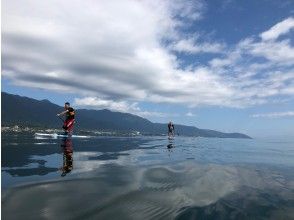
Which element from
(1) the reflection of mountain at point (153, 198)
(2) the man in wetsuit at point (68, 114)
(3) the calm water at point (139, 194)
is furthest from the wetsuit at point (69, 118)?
(1) the reflection of mountain at point (153, 198)

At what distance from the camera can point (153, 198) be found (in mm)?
11125

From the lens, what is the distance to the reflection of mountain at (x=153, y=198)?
9297 mm

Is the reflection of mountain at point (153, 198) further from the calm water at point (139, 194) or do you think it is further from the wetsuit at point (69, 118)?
the wetsuit at point (69, 118)

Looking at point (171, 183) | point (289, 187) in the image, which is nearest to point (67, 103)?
point (171, 183)

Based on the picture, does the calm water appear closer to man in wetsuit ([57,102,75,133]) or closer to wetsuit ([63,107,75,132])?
man in wetsuit ([57,102,75,133])

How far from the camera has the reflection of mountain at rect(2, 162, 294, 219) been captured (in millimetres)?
9297

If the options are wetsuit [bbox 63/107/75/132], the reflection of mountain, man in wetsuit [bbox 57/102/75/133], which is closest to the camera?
the reflection of mountain

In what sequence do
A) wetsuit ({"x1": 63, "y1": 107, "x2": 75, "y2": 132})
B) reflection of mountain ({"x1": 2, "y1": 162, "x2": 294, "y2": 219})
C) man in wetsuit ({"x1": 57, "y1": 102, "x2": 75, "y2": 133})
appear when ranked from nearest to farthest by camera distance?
reflection of mountain ({"x1": 2, "y1": 162, "x2": 294, "y2": 219}) < man in wetsuit ({"x1": 57, "y1": 102, "x2": 75, "y2": 133}) < wetsuit ({"x1": 63, "y1": 107, "x2": 75, "y2": 132})

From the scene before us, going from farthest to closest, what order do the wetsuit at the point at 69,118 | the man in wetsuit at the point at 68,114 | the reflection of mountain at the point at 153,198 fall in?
the wetsuit at the point at 69,118
the man in wetsuit at the point at 68,114
the reflection of mountain at the point at 153,198

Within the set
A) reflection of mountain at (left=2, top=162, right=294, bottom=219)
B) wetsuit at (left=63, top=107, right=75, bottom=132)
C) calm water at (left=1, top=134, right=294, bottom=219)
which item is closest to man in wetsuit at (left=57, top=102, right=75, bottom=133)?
wetsuit at (left=63, top=107, right=75, bottom=132)

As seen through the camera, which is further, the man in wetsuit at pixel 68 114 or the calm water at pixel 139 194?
the man in wetsuit at pixel 68 114

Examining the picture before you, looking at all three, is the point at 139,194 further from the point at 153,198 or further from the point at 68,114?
the point at 68,114

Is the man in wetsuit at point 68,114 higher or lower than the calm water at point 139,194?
higher

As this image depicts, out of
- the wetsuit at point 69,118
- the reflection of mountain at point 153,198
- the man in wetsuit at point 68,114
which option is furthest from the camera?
the wetsuit at point 69,118
